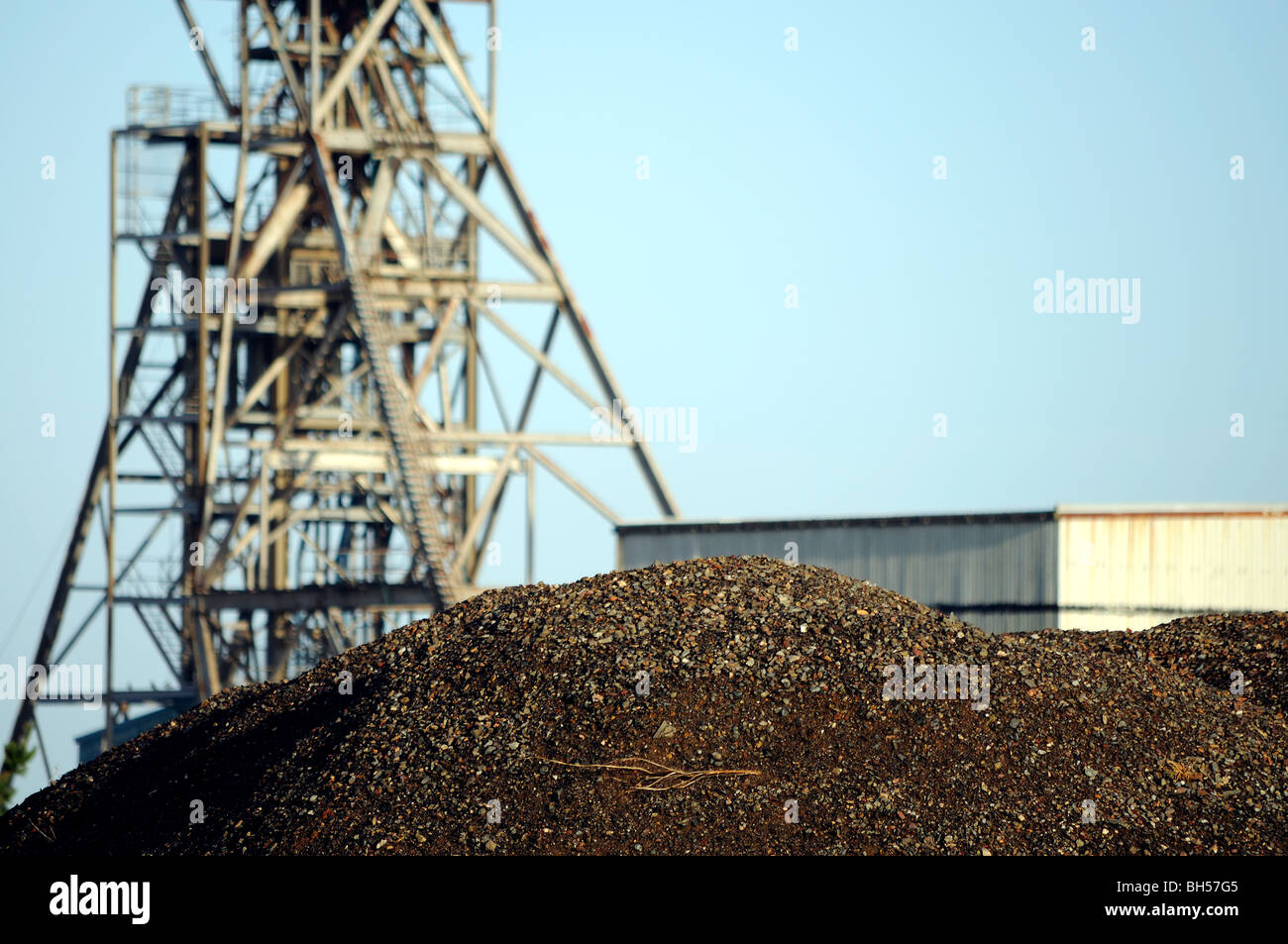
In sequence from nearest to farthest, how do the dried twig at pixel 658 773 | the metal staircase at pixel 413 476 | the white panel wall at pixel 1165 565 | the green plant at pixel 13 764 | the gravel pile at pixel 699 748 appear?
the gravel pile at pixel 699 748 → the dried twig at pixel 658 773 → the green plant at pixel 13 764 → the white panel wall at pixel 1165 565 → the metal staircase at pixel 413 476

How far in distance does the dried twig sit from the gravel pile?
22mm

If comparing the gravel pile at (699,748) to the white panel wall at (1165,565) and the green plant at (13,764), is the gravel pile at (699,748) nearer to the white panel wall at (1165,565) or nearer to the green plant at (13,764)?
the green plant at (13,764)

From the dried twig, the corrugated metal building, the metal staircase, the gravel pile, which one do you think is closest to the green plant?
the gravel pile

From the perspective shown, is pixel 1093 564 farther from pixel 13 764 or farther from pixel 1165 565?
pixel 13 764

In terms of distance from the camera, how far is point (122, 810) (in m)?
16.1

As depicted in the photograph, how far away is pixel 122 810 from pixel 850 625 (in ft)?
23.2

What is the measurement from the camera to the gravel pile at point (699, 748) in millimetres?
13469

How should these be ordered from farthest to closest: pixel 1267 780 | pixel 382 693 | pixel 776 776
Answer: pixel 382 693 < pixel 1267 780 < pixel 776 776

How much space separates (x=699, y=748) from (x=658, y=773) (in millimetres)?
453

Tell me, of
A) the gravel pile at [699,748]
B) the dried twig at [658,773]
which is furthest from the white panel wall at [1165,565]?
the dried twig at [658,773]

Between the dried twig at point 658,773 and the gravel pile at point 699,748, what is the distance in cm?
2

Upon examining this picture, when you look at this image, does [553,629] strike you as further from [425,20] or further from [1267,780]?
[425,20]

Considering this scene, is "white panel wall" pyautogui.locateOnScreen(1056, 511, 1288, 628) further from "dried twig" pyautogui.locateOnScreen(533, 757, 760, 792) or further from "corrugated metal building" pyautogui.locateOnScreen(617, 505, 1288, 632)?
"dried twig" pyautogui.locateOnScreen(533, 757, 760, 792)
